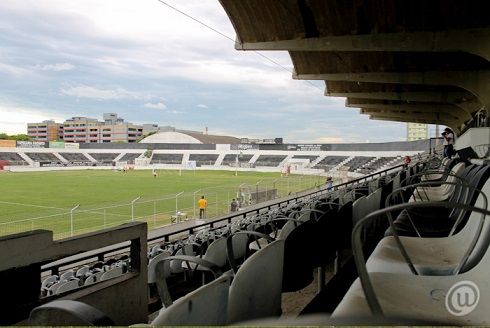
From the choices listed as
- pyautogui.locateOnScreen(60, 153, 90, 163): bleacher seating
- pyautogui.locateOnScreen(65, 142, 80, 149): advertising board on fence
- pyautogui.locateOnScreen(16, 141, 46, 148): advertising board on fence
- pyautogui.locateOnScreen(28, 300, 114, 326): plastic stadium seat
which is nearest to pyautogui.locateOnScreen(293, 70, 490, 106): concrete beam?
pyautogui.locateOnScreen(28, 300, 114, 326): plastic stadium seat

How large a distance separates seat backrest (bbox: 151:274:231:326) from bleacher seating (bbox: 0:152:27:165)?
77934mm

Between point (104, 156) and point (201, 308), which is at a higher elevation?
point (201, 308)

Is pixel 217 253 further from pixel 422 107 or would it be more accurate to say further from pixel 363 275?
pixel 422 107

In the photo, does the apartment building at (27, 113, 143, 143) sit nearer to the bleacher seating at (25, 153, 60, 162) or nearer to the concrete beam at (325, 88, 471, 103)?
the bleacher seating at (25, 153, 60, 162)

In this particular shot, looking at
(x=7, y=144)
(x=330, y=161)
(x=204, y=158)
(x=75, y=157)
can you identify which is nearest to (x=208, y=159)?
(x=204, y=158)

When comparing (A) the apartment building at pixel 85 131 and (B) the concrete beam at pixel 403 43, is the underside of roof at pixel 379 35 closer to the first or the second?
(B) the concrete beam at pixel 403 43

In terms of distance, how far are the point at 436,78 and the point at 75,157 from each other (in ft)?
268

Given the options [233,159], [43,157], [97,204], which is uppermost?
[43,157]

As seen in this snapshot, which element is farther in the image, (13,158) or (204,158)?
(204,158)

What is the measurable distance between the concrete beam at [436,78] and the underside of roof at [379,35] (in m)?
0.03

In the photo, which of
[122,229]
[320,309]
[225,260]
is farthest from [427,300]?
[225,260]

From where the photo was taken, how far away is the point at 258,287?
1.71 metres

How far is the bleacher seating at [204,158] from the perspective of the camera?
8056cm

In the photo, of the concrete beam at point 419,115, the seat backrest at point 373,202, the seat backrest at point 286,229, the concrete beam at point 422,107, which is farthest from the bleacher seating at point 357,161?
the seat backrest at point 286,229
